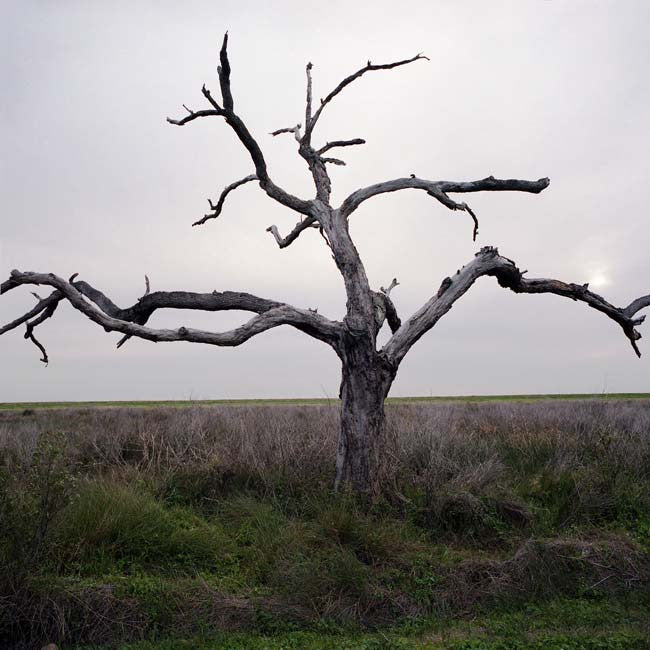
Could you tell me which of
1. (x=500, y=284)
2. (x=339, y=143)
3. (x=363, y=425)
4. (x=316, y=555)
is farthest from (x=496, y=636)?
(x=339, y=143)

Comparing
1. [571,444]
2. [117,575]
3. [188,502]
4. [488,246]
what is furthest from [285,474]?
[571,444]

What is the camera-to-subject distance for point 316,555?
6793 mm

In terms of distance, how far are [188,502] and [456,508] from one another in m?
3.79

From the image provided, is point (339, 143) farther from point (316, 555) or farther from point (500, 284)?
point (316, 555)

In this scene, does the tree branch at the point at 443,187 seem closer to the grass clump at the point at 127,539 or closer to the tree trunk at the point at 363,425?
the tree trunk at the point at 363,425

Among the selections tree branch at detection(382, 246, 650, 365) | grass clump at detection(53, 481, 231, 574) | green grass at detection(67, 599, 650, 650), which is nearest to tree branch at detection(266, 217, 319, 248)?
tree branch at detection(382, 246, 650, 365)

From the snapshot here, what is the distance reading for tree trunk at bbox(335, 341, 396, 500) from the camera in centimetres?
847

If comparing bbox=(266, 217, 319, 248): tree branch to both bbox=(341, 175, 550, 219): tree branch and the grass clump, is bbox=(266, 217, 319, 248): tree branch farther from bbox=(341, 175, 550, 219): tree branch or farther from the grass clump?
the grass clump

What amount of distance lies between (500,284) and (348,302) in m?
3.04

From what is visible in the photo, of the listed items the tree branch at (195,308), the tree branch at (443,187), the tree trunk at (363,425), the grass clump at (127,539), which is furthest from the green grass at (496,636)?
the tree branch at (443,187)

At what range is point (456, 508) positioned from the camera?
26.9ft

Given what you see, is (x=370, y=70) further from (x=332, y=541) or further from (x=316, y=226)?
(x=332, y=541)

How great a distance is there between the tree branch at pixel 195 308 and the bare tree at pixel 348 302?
2 centimetres

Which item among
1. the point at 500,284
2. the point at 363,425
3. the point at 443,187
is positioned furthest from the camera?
the point at 500,284
